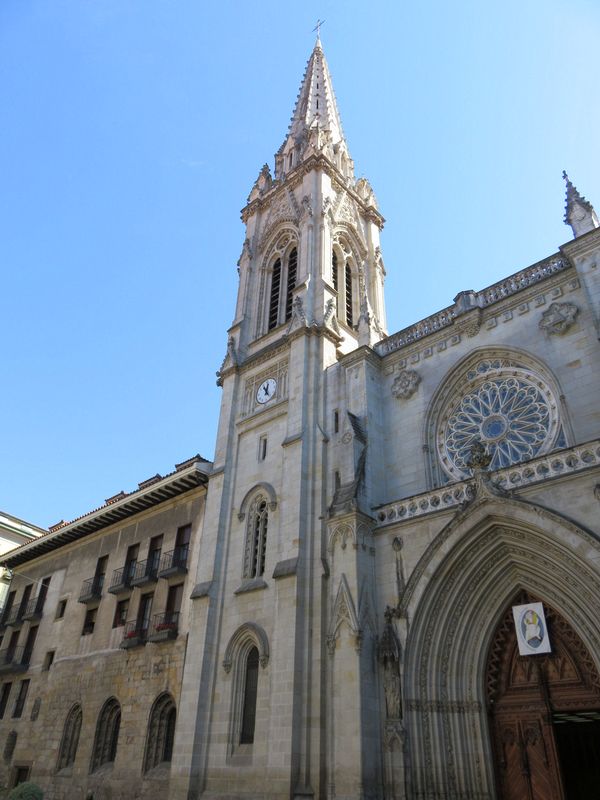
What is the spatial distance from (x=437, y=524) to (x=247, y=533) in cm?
718

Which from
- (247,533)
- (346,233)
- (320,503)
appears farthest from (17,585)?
(346,233)

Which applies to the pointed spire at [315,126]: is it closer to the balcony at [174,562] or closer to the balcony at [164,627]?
the balcony at [174,562]

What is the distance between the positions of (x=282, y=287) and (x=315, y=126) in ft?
30.2

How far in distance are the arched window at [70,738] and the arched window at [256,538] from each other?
34.4ft

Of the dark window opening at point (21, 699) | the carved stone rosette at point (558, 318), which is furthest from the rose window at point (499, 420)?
the dark window opening at point (21, 699)

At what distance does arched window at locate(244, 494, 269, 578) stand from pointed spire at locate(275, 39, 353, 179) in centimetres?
1685

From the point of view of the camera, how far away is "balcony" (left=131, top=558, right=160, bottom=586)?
940 inches

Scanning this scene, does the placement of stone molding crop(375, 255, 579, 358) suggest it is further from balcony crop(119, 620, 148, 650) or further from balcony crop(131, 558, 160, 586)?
balcony crop(119, 620, 148, 650)

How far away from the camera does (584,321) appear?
1620 centimetres

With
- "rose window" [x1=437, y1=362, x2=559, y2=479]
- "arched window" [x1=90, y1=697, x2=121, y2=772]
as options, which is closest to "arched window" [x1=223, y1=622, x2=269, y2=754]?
"arched window" [x1=90, y1=697, x2=121, y2=772]

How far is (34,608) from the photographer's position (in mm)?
30469

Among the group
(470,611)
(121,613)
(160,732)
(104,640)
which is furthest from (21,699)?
(470,611)

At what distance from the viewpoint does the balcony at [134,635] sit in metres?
22.4

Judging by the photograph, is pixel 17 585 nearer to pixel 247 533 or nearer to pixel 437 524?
pixel 247 533
